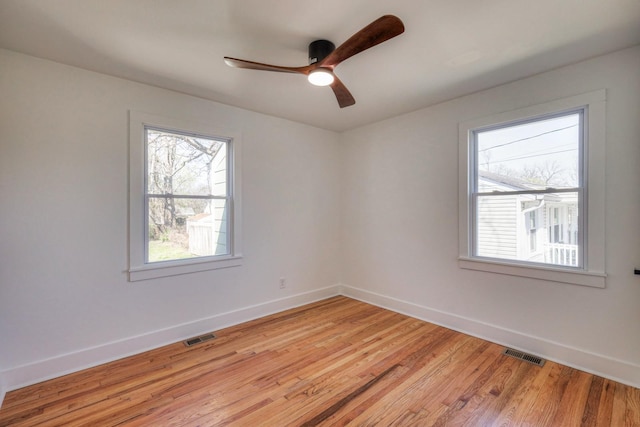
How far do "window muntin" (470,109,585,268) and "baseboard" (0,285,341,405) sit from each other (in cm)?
257

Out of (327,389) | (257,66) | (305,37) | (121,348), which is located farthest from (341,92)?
(121,348)

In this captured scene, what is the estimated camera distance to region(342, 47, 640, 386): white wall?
2.23m

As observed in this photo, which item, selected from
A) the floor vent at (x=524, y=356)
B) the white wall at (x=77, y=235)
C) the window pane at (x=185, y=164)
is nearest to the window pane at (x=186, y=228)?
the window pane at (x=185, y=164)

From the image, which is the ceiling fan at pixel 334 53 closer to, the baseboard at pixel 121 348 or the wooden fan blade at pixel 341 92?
the wooden fan blade at pixel 341 92

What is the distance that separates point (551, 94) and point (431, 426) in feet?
9.12

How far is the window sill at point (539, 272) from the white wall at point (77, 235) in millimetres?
A: 2519

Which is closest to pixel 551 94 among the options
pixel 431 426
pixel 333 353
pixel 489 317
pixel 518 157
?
pixel 518 157

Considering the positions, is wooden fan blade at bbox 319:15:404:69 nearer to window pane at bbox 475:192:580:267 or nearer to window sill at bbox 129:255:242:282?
window pane at bbox 475:192:580:267

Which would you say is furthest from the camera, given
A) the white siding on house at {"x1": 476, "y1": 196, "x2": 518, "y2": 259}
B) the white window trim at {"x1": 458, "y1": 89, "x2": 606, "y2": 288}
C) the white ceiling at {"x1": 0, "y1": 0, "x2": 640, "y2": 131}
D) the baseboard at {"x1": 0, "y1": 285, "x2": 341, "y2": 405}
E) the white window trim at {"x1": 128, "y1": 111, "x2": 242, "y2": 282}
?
the white siding on house at {"x1": 476, "y1": 196, "x2": 518, "y2": 259}

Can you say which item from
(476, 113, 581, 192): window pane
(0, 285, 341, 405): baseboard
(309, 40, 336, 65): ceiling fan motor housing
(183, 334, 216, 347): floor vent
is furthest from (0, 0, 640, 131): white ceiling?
(183, 334, 216, 347): floor vent

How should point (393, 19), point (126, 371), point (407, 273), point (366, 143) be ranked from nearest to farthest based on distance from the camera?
point (393, 19)
point (126, 371)
point (407, 273)
point (366, 143)

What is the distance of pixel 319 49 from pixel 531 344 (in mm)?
3070

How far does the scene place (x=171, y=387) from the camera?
2.18 metres

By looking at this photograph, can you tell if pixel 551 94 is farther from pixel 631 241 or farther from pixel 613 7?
pixel 631 241
